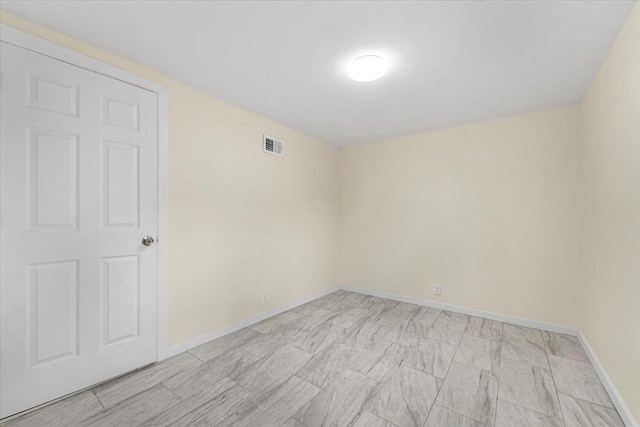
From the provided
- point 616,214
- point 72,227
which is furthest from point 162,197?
point 616,214

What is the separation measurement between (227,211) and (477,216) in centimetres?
300

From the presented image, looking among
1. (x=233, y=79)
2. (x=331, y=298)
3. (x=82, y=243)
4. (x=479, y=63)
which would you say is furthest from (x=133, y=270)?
(x=479, y=63)

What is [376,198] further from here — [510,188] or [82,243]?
[82,243]

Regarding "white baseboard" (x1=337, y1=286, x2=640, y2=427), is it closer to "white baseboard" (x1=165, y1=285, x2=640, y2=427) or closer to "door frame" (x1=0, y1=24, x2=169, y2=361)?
"white baseboard" (x1=165, y1=285, x2=640, y2=427)

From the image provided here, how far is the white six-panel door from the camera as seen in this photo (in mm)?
1615

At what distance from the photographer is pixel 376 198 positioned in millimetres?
4152

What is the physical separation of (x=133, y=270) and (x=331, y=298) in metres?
2.69

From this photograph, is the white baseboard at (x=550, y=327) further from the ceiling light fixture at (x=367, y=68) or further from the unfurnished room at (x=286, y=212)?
the ceiling light fixture at (x=367, y=68)

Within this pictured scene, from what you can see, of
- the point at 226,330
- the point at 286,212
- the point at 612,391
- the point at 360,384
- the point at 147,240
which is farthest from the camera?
the point at 286,212

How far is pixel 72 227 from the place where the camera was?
1.83 metres

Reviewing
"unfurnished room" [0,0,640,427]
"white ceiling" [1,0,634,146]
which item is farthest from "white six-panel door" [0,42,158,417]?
"white ceiling" [1,0,634,146]

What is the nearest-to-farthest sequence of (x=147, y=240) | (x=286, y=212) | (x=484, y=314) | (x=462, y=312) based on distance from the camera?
(x=147, y=240) → (x=484, y=314) → (x=462, y=312) → (x=286, y=212)

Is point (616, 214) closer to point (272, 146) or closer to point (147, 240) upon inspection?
point (272, 146)

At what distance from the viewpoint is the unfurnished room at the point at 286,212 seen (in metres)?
1.61
